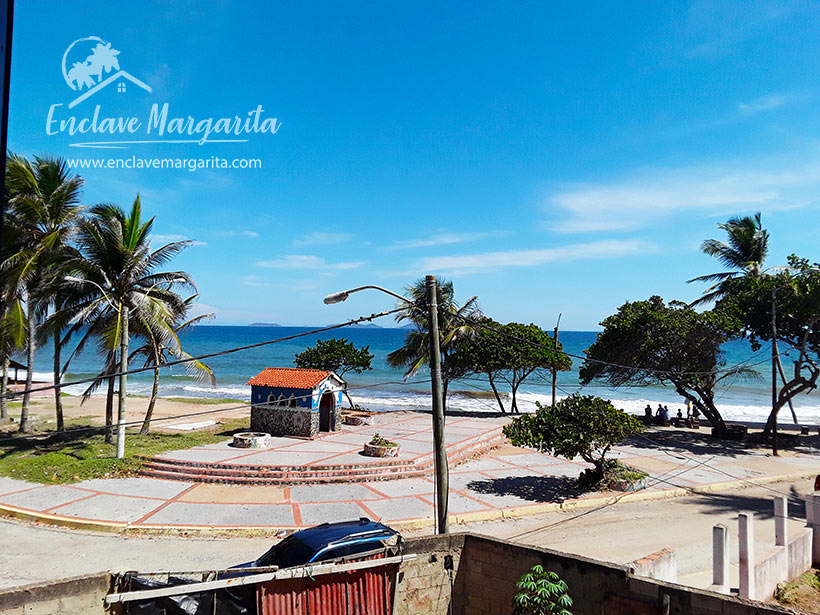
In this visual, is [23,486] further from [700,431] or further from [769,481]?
[700,431]

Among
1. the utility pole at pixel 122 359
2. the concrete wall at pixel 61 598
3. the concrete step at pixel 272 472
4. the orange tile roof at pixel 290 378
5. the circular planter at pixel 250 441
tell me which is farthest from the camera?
the orange tile roof at pixel 290 378

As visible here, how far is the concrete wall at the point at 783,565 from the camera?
31.9ft

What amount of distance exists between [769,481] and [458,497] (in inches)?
494

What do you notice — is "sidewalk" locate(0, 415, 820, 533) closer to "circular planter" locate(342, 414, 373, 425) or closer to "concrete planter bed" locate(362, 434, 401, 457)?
"concrete planter bed" locate(362, 434, 401, 457)

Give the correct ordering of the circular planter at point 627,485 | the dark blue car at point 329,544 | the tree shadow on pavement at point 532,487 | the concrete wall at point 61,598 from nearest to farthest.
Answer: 1. the concrete wall at point 61,598
2. the dark blue car at point 329,544
3. the tree shadow on pavement at point 532,487
4. the circular planter at point 627,485

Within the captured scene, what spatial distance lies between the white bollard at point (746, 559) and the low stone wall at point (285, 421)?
17.6m

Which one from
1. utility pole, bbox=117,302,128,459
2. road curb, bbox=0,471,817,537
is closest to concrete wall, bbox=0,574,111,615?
road curb, bbox=0,471,817,537

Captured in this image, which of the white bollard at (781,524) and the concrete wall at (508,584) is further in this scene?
the white bollard at (781,524)

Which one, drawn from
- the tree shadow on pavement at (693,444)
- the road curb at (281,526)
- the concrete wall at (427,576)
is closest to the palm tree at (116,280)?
the road curb at (281,526)

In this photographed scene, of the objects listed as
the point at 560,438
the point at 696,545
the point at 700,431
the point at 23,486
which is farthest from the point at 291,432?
the point at 700,431

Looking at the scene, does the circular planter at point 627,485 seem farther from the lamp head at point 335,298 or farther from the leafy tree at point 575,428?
the lamp head at point 335,298

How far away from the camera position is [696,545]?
1238cm

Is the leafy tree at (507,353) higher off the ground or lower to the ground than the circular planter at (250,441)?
higher

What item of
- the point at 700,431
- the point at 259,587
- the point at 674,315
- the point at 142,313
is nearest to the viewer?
the point at 259,587
